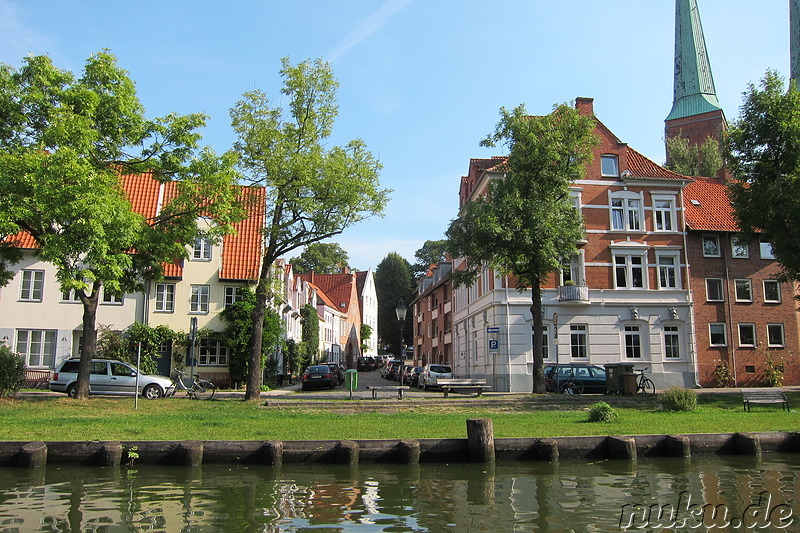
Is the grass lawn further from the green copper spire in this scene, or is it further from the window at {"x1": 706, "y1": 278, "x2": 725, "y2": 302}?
the green copper spire

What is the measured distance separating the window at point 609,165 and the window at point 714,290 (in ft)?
27.2

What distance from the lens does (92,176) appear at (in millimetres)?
19656

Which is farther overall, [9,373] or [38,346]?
[38,346]

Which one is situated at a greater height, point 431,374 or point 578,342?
point 578,342

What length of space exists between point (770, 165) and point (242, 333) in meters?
26.0

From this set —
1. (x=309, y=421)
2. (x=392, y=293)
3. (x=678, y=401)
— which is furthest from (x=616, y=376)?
(x=392, y=293)

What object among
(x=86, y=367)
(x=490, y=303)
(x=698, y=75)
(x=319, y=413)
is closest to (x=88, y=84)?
(x=86, y=367)

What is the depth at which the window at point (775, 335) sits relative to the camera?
3675cm

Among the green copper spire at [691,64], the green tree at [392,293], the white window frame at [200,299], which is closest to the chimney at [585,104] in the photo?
the white window frame at [200,299]

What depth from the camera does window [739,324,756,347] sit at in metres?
36.5

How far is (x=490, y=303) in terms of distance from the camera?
1379 inches

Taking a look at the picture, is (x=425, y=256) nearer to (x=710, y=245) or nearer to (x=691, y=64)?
(x=691, y=64)

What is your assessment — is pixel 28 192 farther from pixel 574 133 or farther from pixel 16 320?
pixel 574 133

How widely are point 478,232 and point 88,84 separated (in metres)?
15.2
